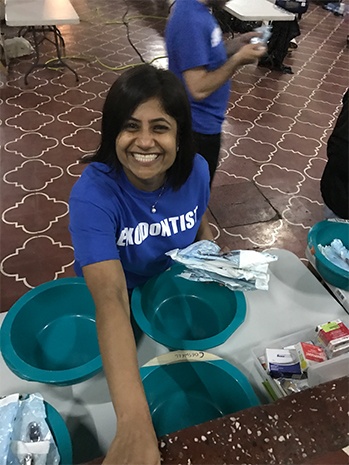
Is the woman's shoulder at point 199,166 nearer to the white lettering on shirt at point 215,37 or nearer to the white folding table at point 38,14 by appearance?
the white lettering on shirt at point 215,37

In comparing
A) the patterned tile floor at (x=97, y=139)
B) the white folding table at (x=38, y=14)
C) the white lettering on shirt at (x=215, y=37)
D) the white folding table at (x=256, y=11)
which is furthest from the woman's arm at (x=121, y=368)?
the white folding table at (x=256, y=11)

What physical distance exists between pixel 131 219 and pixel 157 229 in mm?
80

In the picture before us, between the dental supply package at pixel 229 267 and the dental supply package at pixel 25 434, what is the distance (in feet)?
1.44

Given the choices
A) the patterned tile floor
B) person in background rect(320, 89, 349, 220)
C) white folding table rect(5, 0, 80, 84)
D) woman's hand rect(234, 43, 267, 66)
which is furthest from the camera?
white folding table rect(5, 0, 80, 84)

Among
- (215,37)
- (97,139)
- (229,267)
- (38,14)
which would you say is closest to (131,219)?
(229,267)

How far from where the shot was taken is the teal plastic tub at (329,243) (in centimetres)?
112

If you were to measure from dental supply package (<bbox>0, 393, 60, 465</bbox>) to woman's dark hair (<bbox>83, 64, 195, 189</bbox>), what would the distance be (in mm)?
552

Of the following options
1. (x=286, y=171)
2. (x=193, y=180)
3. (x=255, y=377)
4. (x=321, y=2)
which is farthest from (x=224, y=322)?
(x=321, y=2)

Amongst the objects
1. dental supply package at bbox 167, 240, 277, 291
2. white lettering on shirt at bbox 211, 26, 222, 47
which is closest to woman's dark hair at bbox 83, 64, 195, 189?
dental supply package at bbox 167, 240, 277, 291

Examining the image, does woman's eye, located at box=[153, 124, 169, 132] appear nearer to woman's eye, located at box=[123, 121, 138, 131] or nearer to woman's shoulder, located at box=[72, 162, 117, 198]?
woman's eye, located at box=[123, 121, 138, 131]

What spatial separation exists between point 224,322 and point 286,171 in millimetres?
2044

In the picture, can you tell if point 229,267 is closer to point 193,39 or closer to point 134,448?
point 134,448

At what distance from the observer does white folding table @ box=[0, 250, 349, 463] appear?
813mm

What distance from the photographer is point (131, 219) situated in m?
1.02
